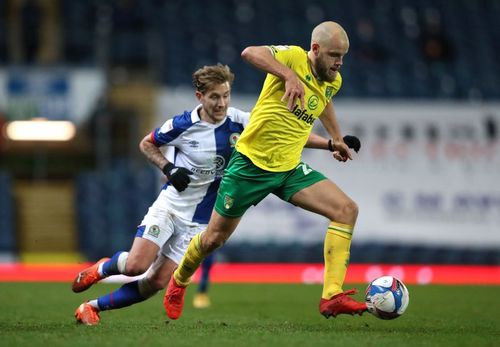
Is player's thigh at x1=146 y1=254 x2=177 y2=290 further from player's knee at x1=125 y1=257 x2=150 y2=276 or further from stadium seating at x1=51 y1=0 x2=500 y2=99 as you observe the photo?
stadium seating at x1=51 y1=0 x2=500 y2=99

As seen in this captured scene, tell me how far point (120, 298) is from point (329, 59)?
2461mm

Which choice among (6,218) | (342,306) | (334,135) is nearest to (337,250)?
(342,306)

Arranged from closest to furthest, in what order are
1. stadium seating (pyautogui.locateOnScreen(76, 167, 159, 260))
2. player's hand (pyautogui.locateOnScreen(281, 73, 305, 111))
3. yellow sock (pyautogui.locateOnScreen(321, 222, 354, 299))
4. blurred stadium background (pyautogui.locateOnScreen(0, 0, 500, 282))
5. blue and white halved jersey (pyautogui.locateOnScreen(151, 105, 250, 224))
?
1. player's hand (pyautogui.locateOnScreen(281, 73, 305, 111))
2. yellow sock (pyautogui.locateOnScreen(321, 222, 354, 299))
3. blue and white halved jersey (pyautogui.locateOnScreen(151, 105, 250, 224))
4. stadium seating (pyautogui.locateOnScreen(76, 167, 159, 260))
5. blurred stadium background (pyautogui.locateOnScreen(0, 0, 500, 282))

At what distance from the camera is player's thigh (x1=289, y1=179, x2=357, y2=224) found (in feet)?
25.0

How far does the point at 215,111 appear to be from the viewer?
8.30m

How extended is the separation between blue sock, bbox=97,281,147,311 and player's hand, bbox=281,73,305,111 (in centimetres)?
205

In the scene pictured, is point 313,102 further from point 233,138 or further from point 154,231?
point 154,231

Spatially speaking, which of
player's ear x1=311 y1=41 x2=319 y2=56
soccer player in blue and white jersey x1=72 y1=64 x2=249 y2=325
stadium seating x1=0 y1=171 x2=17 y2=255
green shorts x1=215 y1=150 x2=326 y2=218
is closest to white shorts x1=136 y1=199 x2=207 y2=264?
soccer player in blue and white jersey x1=72 y1=64 x2=249 y2=325

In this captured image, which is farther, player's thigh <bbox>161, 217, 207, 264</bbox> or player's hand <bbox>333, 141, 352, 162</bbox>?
player's thigh <bbox>161, 217, 207, 264</bbox>

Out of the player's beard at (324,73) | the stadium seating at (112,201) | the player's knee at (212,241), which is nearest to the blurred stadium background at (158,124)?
the stadium seating at (112,201)

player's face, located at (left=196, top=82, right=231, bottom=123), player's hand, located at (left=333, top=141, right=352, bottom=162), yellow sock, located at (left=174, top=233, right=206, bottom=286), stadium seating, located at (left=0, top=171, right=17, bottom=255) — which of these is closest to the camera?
yellow sock, located at (left=174, top=233, right=206, bottom=286)

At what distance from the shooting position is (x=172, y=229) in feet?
27.1

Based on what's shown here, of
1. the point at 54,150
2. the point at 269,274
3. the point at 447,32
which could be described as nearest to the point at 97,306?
the point at 269,274

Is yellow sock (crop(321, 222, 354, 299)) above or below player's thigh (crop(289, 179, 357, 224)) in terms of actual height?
below
